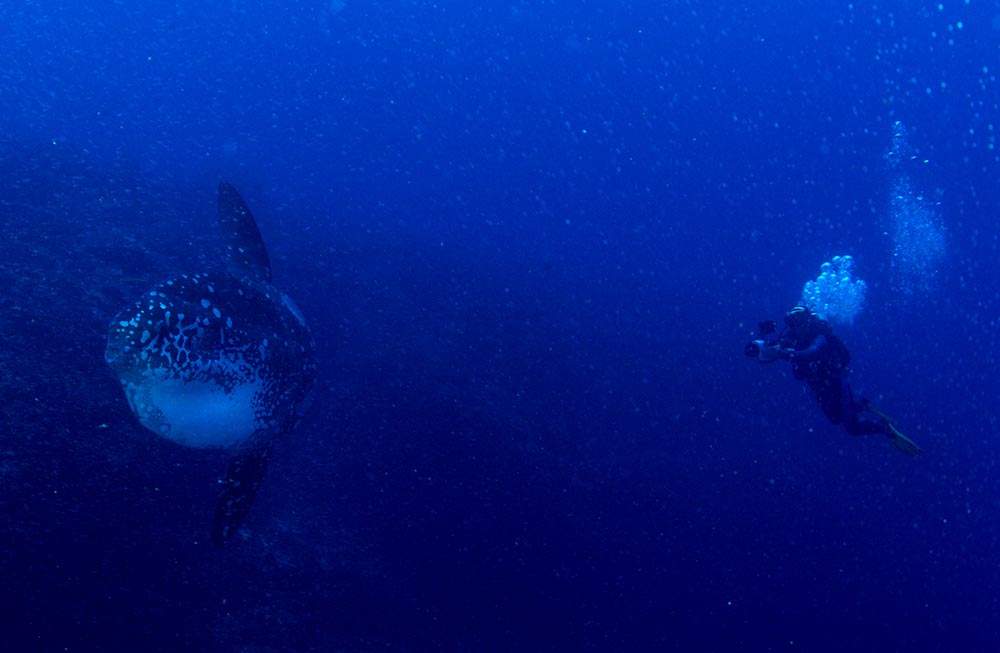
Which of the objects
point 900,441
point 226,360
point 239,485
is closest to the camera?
point 226,360

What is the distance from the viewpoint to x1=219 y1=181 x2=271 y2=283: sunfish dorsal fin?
5039 mm

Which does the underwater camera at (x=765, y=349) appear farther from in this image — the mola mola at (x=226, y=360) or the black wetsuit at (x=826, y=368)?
the mola mola at (x=226, y=360)

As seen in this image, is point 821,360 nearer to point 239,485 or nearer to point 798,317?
point 798,317

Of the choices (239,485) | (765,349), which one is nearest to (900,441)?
(765,349)

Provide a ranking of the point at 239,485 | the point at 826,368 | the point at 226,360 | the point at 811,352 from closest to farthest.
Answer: the point at 226,360 → the point at 239,485 → the point at 811,352 → the point at 826,368

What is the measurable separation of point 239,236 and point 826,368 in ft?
30.5

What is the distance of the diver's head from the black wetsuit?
0.04 meters

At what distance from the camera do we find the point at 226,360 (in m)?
3.84

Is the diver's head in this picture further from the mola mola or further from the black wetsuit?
the mola mola

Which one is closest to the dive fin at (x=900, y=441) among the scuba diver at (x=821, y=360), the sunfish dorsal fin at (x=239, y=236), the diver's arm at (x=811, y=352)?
the scuba diver at (x=821, y=360)

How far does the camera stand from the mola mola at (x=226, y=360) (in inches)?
131

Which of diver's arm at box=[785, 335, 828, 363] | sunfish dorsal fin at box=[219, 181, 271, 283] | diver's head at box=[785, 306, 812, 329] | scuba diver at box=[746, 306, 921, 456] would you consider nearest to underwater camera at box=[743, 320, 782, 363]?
scuba diver at box=[746, 306, 921, 456]

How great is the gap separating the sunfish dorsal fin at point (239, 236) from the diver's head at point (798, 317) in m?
8.31

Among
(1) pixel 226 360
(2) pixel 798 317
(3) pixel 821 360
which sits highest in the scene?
(2) pixel 798 317
